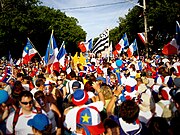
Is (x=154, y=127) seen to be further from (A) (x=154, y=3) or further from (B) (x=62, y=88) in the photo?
(A) (x=154, y=3)

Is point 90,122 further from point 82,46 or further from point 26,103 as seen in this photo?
point 82,46

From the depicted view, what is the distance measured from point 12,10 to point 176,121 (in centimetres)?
3733

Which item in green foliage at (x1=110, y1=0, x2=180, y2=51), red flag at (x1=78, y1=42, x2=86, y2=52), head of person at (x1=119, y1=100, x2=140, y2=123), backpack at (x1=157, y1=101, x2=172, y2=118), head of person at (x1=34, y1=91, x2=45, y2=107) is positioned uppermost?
green foliage at (x1=110, y1=0, x2=180, y2=51)

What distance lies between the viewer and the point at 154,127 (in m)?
3.67

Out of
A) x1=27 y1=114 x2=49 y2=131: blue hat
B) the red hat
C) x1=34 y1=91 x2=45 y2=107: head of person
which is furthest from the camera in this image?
x1=34 y1=91 x2=45 y2=107: head of person

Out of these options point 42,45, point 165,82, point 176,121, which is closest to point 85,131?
point 176,121

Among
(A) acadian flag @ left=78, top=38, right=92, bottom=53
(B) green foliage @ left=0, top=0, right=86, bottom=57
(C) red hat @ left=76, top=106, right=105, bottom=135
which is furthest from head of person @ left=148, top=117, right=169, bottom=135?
(B) green foliage @ left=0, top=0, right=86, bottom=57

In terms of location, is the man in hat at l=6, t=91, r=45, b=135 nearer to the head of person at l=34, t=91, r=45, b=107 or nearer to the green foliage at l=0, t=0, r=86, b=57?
the head of person at l=34, t=91, r=45, b=107

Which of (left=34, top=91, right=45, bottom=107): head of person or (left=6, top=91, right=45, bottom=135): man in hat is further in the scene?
(left=34, top=91, right=45, bottom=107): head of person

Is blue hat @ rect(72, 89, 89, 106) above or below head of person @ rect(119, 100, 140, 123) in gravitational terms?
above

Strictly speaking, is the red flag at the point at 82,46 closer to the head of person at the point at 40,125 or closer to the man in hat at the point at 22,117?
the man in hat at the point at 22,117

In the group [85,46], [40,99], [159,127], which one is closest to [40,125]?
[159,127]

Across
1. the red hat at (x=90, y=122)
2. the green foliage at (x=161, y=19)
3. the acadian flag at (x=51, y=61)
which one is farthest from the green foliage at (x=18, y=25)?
the red hat at (x=90, y=122)

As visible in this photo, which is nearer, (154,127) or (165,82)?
(154,127)
